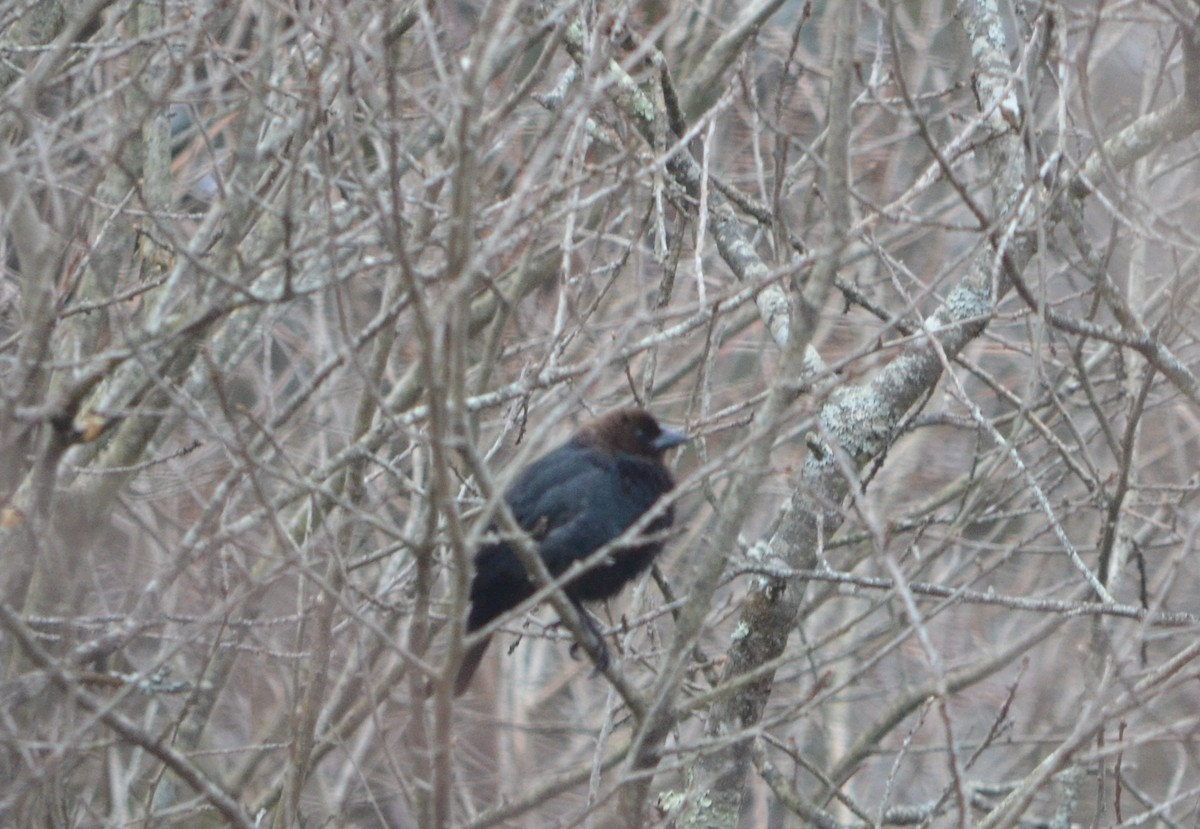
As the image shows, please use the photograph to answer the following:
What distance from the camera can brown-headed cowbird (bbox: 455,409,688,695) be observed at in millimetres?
4418

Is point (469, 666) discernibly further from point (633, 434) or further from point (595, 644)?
point (595, 644)

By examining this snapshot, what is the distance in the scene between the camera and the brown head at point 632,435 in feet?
15.5

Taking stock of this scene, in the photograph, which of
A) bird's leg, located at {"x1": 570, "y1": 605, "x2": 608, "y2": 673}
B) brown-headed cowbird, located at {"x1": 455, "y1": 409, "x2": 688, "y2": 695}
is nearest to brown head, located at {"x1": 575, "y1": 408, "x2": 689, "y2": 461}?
brown-headed cowbird, located at {"x1": 455, "y1": 409, "x2": 688, "y2": 695}

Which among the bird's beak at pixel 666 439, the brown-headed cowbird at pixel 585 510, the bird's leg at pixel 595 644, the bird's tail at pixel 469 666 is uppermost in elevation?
the bird's beak at pixel 666 439

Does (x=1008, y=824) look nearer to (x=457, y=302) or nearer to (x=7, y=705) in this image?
(x=457, y=302)

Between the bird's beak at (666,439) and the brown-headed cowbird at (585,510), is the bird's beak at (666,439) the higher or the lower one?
the higher one

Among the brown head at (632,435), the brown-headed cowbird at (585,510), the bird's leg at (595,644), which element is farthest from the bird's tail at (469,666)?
the brown head at (632,435)

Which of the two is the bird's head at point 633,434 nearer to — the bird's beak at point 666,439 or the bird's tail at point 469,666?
the bird's beak at point 666,439

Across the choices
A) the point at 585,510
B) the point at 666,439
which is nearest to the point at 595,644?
the point at 585,510

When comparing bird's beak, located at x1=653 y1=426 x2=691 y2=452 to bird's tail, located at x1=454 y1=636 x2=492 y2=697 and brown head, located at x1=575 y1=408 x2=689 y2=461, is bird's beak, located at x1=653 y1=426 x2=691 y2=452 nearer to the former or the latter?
brown head, located at x1=575 y1=408 x2=689 y2=461

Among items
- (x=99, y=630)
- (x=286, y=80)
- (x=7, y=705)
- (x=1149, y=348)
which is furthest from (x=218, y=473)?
(x=1149, y=348)

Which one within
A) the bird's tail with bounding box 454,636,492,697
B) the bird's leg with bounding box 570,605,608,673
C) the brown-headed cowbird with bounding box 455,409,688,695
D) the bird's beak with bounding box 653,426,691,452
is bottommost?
the bird's tail with bounding box 454,636,492,697

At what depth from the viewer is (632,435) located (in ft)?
15.7

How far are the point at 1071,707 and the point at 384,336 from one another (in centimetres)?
522
